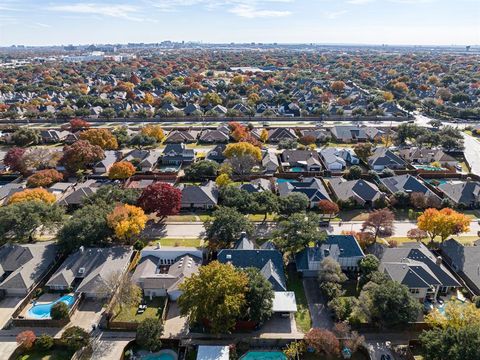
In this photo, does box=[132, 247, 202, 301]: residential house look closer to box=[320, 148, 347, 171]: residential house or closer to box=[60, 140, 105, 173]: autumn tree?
box=[60, 140, 105, 173]: autumn tree

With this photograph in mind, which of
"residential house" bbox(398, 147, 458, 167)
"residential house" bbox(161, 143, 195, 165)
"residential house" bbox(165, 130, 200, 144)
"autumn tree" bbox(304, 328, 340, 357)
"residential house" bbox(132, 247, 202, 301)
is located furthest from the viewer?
"residential house" bbox(165, 130, 200, 144)

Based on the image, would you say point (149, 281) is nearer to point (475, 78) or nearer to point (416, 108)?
point (416, 108)

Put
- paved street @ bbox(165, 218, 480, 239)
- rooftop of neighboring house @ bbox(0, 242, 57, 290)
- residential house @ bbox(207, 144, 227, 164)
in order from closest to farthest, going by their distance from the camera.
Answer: rooftop of neighboring house @ bbox(0, 242, 57, 290), paved street @ bbox(165, 218, 480, 239), residential house @ bbox(207, 144, 227, 164)

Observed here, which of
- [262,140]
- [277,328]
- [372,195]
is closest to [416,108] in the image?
[262,140]

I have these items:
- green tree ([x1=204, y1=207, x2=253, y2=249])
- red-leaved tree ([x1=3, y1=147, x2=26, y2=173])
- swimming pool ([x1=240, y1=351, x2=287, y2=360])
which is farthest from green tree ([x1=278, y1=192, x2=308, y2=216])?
red-leaved tree ([x1=3, y1=147, x2=26, y2=173])

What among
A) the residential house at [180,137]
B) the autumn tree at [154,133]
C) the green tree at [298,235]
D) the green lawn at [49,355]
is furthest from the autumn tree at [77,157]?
the green tree at [298,235]

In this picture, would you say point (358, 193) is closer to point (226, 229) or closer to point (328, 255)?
point (328, 255)

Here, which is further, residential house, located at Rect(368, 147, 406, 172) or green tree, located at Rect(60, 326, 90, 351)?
residential house, located at Rect(368, 147, 406, 172)
